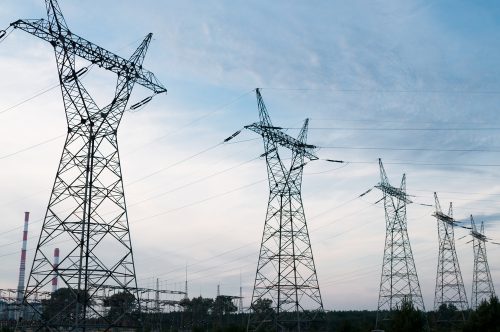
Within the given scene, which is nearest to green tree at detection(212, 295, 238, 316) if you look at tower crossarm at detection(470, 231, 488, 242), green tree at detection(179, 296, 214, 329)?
green tree at detection(179, 296, 214, 329)

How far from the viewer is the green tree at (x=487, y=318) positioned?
4331cm

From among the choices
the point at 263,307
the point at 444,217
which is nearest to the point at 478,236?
the point at 444,217

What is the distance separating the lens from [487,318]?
43469 millimetres

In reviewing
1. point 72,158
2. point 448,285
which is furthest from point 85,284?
point 448,285

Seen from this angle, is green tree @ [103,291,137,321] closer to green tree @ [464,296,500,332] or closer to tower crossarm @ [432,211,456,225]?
green tree @ [464,296,500,332]

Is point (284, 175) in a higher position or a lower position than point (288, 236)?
higher

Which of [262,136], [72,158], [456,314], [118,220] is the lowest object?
[456,314]

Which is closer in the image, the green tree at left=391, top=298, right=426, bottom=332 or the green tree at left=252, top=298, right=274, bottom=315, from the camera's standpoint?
the green tree at left=391, top=298, right=426, bottom=332

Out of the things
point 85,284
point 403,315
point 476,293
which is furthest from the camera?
point 476,293

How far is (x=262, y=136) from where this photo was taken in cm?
4472

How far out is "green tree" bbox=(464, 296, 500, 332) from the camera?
43312 millimetres

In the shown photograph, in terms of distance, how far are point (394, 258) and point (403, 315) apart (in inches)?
922

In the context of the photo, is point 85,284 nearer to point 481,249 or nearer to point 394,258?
Answer: point 394,258

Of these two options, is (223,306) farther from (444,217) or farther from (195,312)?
(444,217)
